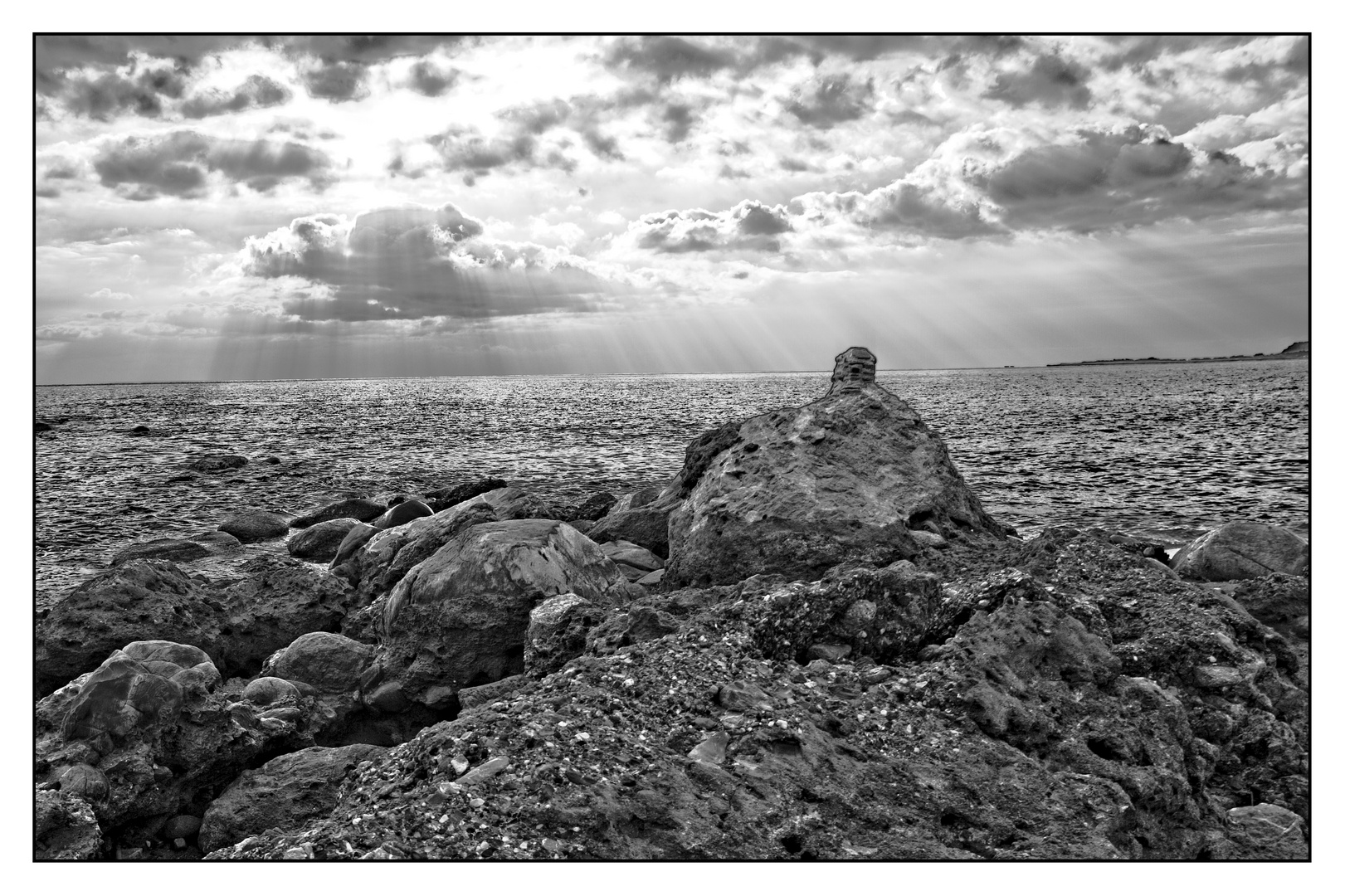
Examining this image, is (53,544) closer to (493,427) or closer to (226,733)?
(226,733)

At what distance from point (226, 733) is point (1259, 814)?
612 cm

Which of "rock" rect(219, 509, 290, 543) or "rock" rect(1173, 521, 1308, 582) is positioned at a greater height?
"rock" rect(1173, 521, 1308, 582)

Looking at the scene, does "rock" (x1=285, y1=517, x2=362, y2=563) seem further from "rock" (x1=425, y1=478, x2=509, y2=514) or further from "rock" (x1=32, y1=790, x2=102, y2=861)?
"rock" (x1=32, y1=790, x2=102, y2=861)

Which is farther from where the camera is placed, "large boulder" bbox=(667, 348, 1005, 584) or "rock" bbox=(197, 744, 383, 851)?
"large boulder" bbox=(667, 348, 1005, 584)

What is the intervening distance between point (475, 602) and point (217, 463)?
70.1ft

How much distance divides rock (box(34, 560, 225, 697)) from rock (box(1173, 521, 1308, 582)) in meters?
9.90

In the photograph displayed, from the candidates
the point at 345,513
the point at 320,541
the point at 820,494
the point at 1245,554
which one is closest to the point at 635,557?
the point at 820,494

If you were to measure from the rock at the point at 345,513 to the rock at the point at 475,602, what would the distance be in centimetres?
891

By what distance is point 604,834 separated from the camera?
3809 millimetres

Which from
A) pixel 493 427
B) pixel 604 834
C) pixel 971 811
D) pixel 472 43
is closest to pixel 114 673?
pixel 604 834

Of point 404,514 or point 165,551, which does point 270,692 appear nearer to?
point 404,514

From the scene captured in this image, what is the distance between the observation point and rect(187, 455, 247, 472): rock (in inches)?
985

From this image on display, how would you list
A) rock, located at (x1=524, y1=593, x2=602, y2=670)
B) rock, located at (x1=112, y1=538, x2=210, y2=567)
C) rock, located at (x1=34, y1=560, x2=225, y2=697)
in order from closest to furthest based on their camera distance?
1. rock, located at (x1=524, y1=593, x2=602, y2=670)
2. rock, located at (x1=34, y1=560, x2=225, y2=697)
3. rock, located at (x1=112, y1=538, x2=210, y2=567)

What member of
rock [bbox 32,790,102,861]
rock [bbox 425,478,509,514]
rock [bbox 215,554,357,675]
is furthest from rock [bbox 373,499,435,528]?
rock [bbox 32,790,102,861]
